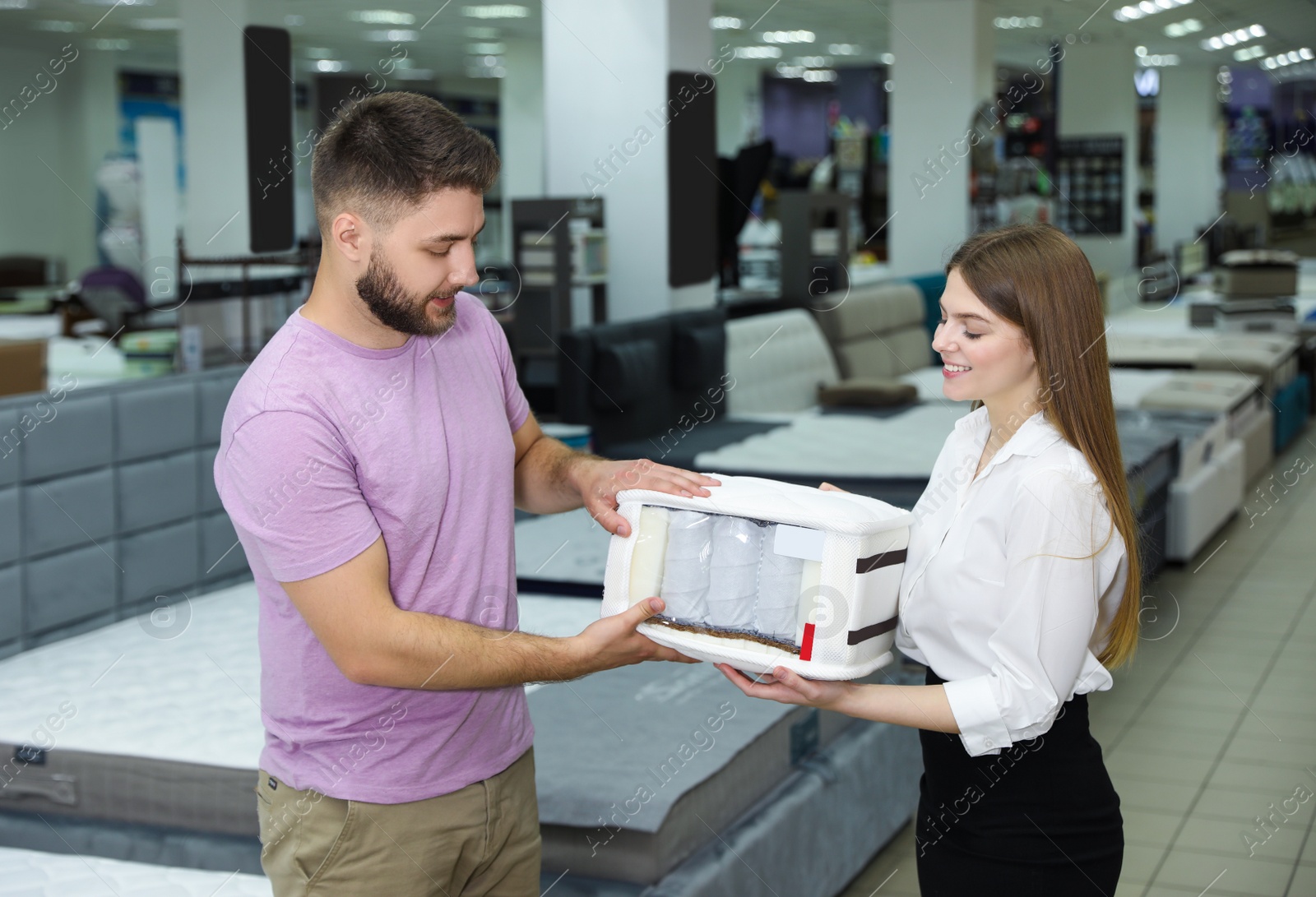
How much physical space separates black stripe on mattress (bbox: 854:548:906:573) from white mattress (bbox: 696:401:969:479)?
3.57 m

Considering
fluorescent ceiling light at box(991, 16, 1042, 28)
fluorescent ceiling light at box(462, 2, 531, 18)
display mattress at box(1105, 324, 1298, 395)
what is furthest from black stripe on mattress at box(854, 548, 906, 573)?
fluorescent ceiling light at box(991, 16, 1042, 28)

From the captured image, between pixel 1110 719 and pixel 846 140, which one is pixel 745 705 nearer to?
pixel 1110 719

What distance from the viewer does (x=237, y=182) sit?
26.0ft

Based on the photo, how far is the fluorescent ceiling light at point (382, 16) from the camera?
1344 cm

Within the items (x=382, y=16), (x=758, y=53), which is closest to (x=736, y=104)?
(x=758, y=53)

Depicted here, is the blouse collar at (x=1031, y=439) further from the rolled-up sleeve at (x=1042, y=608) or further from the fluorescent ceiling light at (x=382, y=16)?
the fluorescent ceiling light at (x=382, y=16)

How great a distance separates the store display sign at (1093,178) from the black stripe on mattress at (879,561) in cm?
1602

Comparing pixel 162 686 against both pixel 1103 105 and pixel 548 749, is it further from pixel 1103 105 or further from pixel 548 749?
pixel 1103 105

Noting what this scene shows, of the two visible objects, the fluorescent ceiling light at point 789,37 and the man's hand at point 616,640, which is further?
the fluorescent ceiling light at point 789,37

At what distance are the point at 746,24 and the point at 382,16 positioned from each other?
413 cm

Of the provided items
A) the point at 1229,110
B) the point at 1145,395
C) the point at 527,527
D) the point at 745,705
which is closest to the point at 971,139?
the point at 1145,395

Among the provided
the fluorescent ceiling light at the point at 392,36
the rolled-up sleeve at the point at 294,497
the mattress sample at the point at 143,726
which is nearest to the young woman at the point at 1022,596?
the rolled-up sleeve at the point at 294,497

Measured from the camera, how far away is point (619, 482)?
182 centimetres

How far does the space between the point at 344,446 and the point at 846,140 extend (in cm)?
1709
